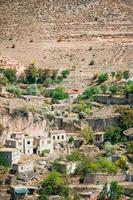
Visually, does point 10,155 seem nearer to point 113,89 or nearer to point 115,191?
point 115,191

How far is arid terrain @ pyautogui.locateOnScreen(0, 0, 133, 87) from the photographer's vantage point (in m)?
103

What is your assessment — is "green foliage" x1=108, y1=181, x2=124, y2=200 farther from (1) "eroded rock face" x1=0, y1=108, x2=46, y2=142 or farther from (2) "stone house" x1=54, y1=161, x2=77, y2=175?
(1) "eroded rock face" x1=0, y1=108, x2=46, y2=142

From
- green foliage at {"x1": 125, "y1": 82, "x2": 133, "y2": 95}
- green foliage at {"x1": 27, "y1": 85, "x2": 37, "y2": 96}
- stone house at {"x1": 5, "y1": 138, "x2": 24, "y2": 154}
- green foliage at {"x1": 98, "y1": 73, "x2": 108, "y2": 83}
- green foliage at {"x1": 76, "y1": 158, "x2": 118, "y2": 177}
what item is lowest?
green foliage at {"x1": 76, "y1": 158, "x2": 118, "y2": 177}

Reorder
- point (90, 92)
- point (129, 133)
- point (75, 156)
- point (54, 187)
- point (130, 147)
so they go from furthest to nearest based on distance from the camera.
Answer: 1. point (90, 92)
2. point (129, 133)
3. point (130, 147)
4. point (75, 156)
5. point (54, 187)

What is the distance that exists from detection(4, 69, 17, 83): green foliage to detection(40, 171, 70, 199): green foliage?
21.7m

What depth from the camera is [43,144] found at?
257 feet

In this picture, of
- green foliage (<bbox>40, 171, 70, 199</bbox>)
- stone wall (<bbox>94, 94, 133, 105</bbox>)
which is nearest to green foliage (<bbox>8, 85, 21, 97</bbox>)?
stone wall (<bbox>94, 94, 133, 105</bbox>)

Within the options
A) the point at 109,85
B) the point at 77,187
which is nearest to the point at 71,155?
the point at 77,187

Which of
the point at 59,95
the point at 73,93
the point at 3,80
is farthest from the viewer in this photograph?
the point at 3,80

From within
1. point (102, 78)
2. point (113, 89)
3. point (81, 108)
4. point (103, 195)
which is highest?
point (102, 78)

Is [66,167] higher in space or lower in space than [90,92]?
lower

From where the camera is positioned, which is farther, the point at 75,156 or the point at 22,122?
the point at 22,122

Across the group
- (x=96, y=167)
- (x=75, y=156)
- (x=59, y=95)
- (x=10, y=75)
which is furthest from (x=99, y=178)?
(x=10, y=75)

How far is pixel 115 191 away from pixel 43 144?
25.5 ft
